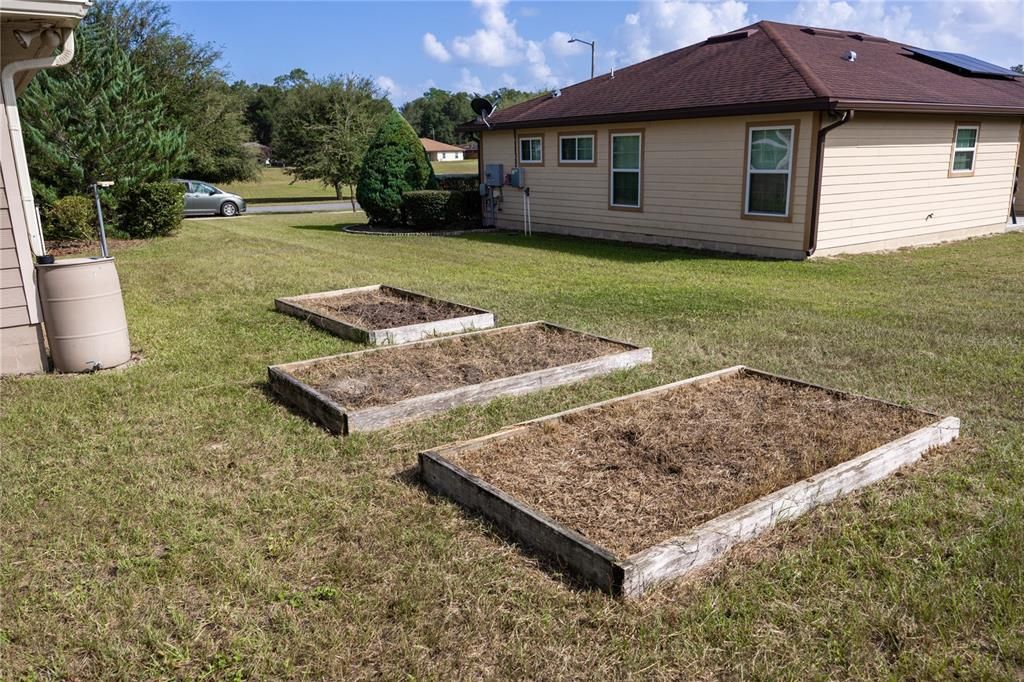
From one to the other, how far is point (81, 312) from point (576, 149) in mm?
11073

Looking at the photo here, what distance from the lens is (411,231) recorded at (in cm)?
1722

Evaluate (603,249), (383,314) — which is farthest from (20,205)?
(603,249)

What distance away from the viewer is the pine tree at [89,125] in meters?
13.8

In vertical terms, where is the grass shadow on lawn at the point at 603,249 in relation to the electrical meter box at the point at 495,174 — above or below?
below

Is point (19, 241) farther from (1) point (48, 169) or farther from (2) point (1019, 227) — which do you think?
(2) point (1019, 227)

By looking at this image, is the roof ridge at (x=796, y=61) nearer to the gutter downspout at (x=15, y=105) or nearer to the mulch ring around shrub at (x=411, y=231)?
the mulch ring around shrub at (x=411, y=231)

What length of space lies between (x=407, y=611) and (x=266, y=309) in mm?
6085

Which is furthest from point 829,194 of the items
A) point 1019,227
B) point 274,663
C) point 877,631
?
point 274,663

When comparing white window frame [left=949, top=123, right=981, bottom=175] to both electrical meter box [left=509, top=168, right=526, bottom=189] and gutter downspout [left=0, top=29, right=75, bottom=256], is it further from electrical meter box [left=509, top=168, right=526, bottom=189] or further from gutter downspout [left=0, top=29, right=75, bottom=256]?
gutter downspout [left=0, top=29, right=75, bottom=256]

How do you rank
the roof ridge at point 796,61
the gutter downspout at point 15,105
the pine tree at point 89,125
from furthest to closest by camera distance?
the pine tree at point 89,125 → the roof ridge at point 796,61 → the gutter downspout at point 15,105

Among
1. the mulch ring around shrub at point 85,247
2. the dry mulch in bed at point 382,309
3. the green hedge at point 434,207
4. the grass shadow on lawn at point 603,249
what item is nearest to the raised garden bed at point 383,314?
the dry mulch in bed at point 382,309

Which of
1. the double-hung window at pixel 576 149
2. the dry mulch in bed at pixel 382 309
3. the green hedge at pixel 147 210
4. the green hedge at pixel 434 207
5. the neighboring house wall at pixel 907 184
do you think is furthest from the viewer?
the green hedge at pixel 434 207

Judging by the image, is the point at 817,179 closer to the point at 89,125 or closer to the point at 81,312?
the point at 81,312

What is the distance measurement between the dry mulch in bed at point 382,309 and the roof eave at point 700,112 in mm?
6269
